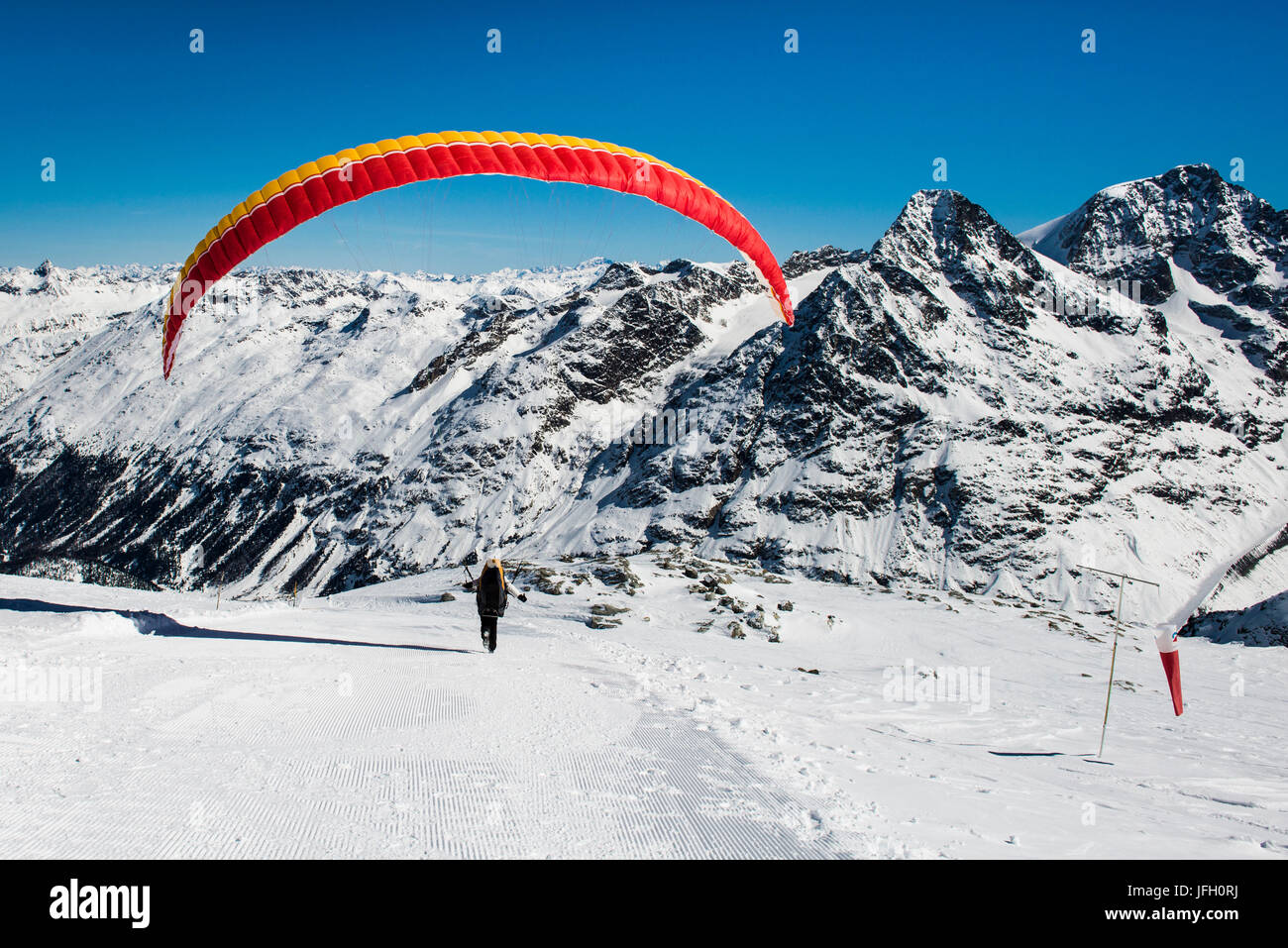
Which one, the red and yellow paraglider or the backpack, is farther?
the red and yellow paraglider

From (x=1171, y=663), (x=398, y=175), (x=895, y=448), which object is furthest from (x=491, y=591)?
(x=895, y=448)

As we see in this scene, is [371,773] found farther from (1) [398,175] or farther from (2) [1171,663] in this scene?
(1) [398,175]

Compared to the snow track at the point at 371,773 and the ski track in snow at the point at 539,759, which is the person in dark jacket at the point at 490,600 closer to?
the ski track in snow at the point at 539,759

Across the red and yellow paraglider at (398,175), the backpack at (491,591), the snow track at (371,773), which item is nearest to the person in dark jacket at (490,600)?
the backpack at (491,591)

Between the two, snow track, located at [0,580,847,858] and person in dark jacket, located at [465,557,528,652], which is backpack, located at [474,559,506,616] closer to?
person in dark jacket, located at [465,557,528,652]

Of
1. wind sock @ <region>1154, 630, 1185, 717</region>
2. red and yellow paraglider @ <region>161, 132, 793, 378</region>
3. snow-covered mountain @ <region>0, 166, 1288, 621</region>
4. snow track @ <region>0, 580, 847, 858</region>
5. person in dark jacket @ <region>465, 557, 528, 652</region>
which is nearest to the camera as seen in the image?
snow track @ <region>0, 580, 847, 858</region>

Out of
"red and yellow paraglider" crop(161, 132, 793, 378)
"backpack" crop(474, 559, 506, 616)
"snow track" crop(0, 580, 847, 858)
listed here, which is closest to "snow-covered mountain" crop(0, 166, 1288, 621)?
"red and yellow paraglider" crop(161, 132, 793, 378)
